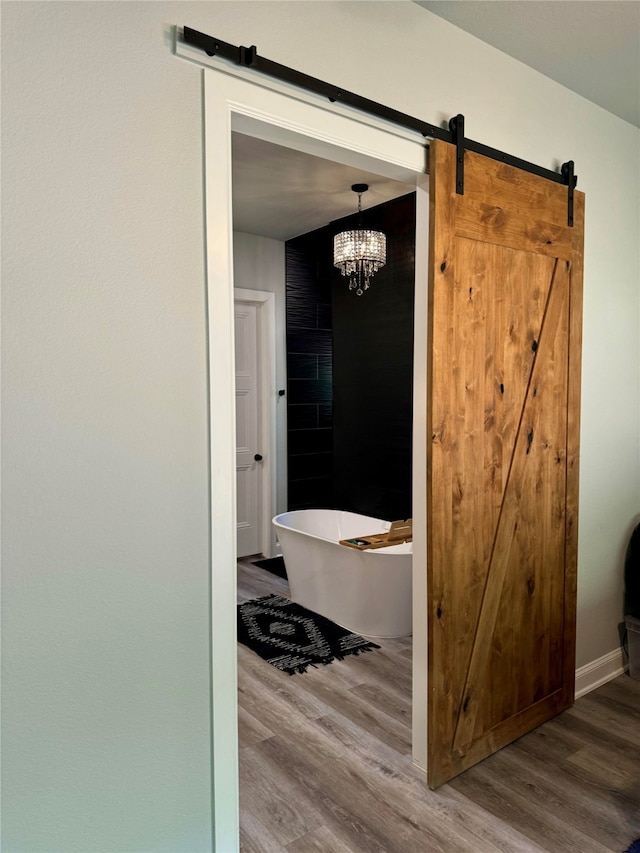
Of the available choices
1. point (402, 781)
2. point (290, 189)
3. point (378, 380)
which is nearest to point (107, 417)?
point (402, 781)

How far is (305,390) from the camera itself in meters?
5.14

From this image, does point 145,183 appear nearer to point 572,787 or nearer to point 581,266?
point 581,266

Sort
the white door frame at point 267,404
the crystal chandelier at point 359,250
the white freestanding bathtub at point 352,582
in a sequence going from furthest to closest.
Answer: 1. the white door frame at point 267,404
2. the crystal chandelier at point 359,250
3. the white freestanding bathtub at point 352,582

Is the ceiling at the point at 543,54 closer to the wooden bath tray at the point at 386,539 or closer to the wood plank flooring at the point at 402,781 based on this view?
the wooden bath tray at the point at 386,539

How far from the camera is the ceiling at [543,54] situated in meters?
2.01

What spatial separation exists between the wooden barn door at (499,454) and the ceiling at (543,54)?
431 millimetres

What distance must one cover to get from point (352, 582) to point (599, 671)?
4.42 ft

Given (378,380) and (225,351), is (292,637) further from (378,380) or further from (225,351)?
(225,351)

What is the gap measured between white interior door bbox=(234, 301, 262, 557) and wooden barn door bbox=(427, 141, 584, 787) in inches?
118

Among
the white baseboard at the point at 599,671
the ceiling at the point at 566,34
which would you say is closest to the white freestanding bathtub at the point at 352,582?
the white baseboard at the point at 599,671

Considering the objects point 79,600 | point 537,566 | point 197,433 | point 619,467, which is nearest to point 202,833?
point 79,600

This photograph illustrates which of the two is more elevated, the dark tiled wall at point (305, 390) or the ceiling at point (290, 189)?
the ceiling at point (290, 189)

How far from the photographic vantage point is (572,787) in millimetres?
2154

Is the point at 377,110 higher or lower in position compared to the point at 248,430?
higher
